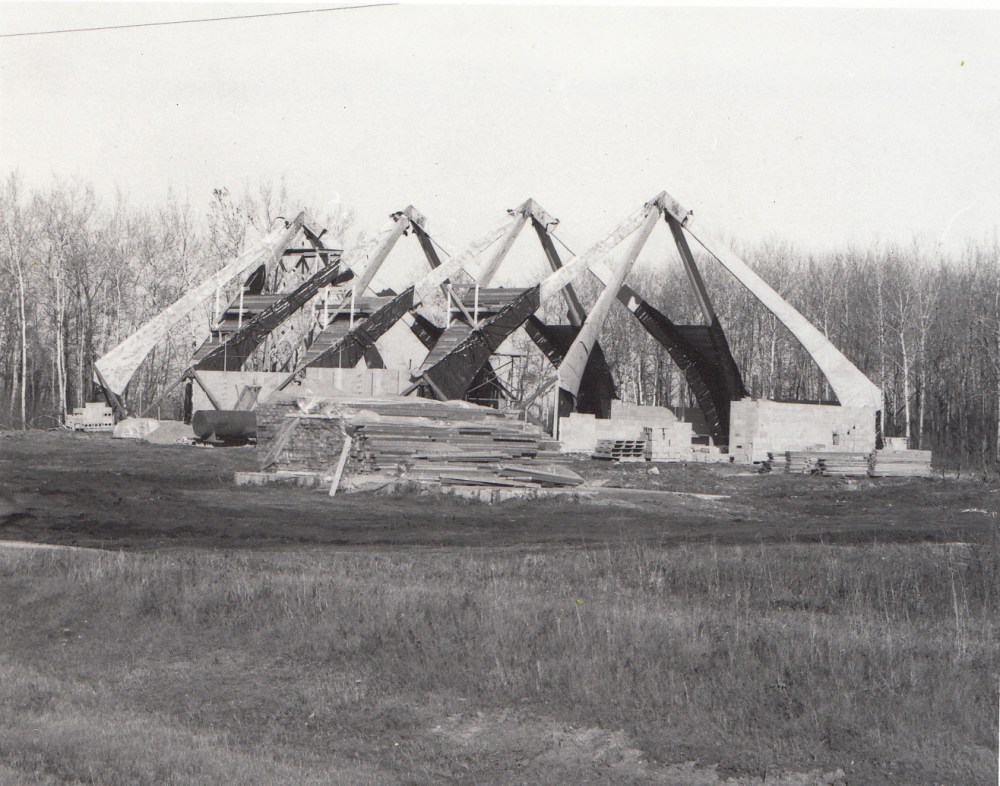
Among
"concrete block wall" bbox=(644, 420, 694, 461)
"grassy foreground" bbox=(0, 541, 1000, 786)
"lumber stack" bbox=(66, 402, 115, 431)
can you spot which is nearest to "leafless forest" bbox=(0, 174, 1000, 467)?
"lumber stack" bbox=(66, 402, 115, 431)

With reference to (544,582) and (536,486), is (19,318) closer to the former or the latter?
(536,486)

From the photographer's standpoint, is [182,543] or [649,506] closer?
[182,543]

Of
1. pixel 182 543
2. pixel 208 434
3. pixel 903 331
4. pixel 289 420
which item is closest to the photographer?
pixel 182 543

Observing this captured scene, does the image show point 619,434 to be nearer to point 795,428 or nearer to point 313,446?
point 795,428

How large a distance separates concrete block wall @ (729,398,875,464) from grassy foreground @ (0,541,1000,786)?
1976cm

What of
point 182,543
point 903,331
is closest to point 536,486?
point 182,543

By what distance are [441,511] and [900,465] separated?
15.5 meters

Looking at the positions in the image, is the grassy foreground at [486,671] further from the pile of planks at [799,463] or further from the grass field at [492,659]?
the pile of planks at [799,463]

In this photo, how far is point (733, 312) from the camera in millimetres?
50969

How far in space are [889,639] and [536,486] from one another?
41.7 feet

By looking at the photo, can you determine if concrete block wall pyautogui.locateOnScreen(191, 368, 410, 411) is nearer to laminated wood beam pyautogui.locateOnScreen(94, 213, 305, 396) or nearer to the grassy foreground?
laminated wood beam pyautogui.locateOnScreen(94, 213, 305, 396)

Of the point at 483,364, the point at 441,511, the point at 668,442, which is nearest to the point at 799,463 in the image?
the point at 668,442

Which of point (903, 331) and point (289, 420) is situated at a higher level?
point (903, 331)

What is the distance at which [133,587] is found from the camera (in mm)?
9922
